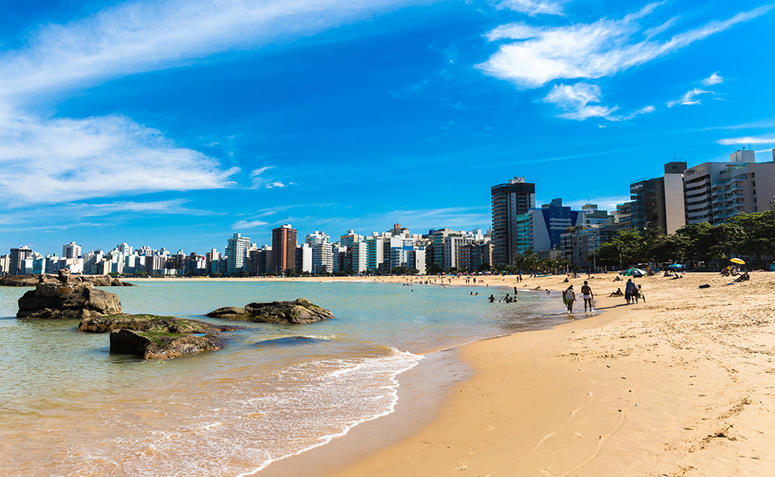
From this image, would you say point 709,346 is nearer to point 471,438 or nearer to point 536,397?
point 536,397

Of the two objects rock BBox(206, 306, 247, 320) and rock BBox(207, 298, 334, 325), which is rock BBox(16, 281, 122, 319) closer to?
rock BBox(206, 306, 247, 320)

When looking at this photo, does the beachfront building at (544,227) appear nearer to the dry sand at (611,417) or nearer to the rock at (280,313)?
the rock at (280,313)

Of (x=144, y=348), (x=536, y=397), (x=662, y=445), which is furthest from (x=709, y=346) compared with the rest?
(x=144, y=348)

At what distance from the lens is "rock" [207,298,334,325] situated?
2558cm

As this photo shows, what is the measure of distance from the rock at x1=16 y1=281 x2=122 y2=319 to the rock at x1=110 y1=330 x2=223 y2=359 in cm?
1543

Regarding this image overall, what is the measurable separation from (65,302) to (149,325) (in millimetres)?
14951

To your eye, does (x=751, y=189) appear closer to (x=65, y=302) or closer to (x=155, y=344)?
(x=155, y=344)

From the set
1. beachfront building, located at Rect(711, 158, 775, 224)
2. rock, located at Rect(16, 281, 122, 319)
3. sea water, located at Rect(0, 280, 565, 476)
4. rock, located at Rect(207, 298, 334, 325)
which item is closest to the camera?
Result: sea water, located at Rect(0, 280, 565, 476)

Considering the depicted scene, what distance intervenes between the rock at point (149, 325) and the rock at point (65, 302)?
7363 millimetres

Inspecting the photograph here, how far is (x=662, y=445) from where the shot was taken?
4.82 metres

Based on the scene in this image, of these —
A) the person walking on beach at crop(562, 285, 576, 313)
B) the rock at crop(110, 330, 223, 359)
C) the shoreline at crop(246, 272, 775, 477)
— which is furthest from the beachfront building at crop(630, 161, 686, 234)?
the rock at crop(110, 330, 223, 359)

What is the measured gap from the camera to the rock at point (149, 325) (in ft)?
57.5

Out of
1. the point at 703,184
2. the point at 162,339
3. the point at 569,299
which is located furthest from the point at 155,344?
the point at 703,184

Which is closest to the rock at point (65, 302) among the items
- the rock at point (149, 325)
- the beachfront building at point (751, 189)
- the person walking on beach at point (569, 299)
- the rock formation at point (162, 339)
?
the rock at point (149, 325)
